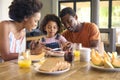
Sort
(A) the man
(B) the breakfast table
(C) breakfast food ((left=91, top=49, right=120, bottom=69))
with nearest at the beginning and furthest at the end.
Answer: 1. (B) the breakfast table
2. (C) breakfast food ((left=91, top=49, right=120, bottom=69))
3. (A) the man

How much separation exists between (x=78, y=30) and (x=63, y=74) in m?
1.35

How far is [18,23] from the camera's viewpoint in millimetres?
2207

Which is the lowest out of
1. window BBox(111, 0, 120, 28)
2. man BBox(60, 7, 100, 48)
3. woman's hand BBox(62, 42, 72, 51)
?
woman's hand BBox(62, 42, 72, 51)

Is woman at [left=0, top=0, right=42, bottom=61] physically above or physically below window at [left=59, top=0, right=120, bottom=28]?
below

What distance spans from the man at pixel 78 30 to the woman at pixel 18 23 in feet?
1.65

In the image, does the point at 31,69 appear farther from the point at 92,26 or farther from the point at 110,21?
the point at 110,21

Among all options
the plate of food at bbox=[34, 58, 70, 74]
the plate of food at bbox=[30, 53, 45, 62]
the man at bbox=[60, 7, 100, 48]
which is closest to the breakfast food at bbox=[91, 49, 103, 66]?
the plate of food at bbox=[34, 58, 70, 74]

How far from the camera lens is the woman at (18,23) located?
202cm

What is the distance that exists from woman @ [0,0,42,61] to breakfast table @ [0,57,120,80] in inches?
19.4

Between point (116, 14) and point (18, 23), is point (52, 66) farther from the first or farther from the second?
point (116, 14)

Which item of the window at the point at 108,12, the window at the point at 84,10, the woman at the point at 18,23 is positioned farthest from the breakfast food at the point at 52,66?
the window at the point at 84,10

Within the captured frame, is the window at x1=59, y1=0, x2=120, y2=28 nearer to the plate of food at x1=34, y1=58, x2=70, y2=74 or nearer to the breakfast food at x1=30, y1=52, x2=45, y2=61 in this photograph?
the breakfast food at x1=30, y1=52, x2=45, y2=61

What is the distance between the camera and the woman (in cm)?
202

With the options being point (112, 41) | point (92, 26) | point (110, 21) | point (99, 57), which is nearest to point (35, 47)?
point (99, 57)
